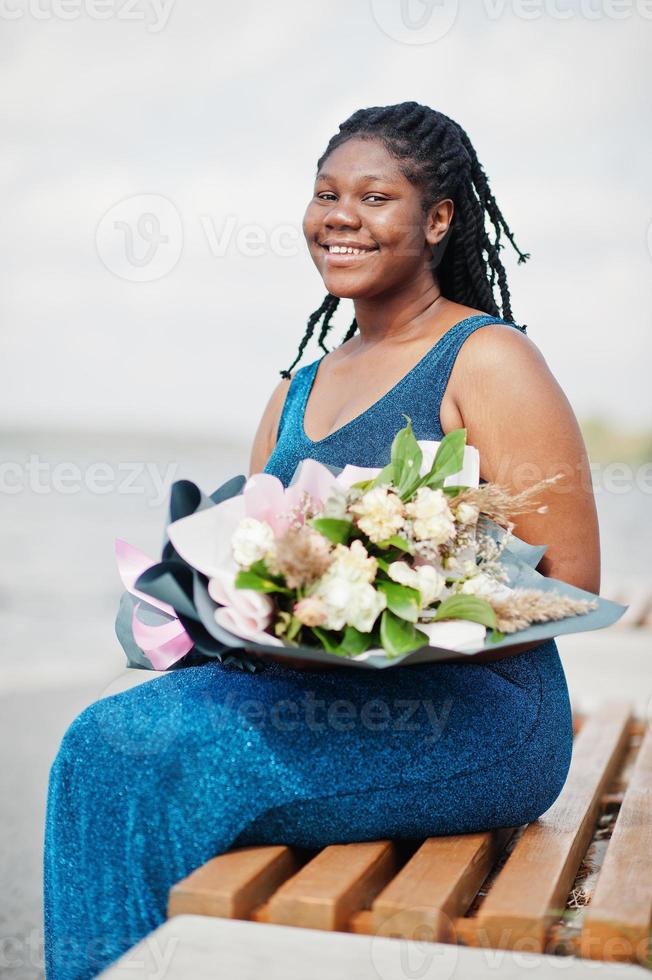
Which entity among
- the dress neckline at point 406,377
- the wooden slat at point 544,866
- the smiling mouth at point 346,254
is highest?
the smiling mouth at point 346,254

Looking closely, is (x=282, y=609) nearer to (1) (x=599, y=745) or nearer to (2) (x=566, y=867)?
(2) (x=566, y=867)

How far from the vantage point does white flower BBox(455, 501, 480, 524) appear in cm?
188

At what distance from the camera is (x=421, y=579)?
180cm

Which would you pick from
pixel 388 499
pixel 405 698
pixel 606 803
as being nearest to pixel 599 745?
pixel 606 803

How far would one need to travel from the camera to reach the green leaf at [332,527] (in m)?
1.80

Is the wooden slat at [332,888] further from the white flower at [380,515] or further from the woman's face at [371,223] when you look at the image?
the woman's face at [371,223]

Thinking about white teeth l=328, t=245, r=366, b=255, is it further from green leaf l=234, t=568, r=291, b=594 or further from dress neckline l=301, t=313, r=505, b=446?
green leaf l=234, t=568, r=291, b=594

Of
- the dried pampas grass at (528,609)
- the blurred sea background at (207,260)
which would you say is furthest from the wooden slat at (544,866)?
the blurred sea background at (207,260)

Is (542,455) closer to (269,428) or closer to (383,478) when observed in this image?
(383,478)

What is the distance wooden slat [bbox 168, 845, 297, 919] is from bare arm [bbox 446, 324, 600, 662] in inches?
31.1

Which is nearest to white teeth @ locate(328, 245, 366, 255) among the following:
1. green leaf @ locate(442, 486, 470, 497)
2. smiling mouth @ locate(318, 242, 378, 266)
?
smiling mouth @ locate(318, 242, 378, 266)

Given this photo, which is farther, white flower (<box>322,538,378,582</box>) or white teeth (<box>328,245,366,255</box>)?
white teeth (<box>328,245,366,255</box>)

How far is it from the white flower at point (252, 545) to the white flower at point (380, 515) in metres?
0.16

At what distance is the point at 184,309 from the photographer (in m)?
22.1
